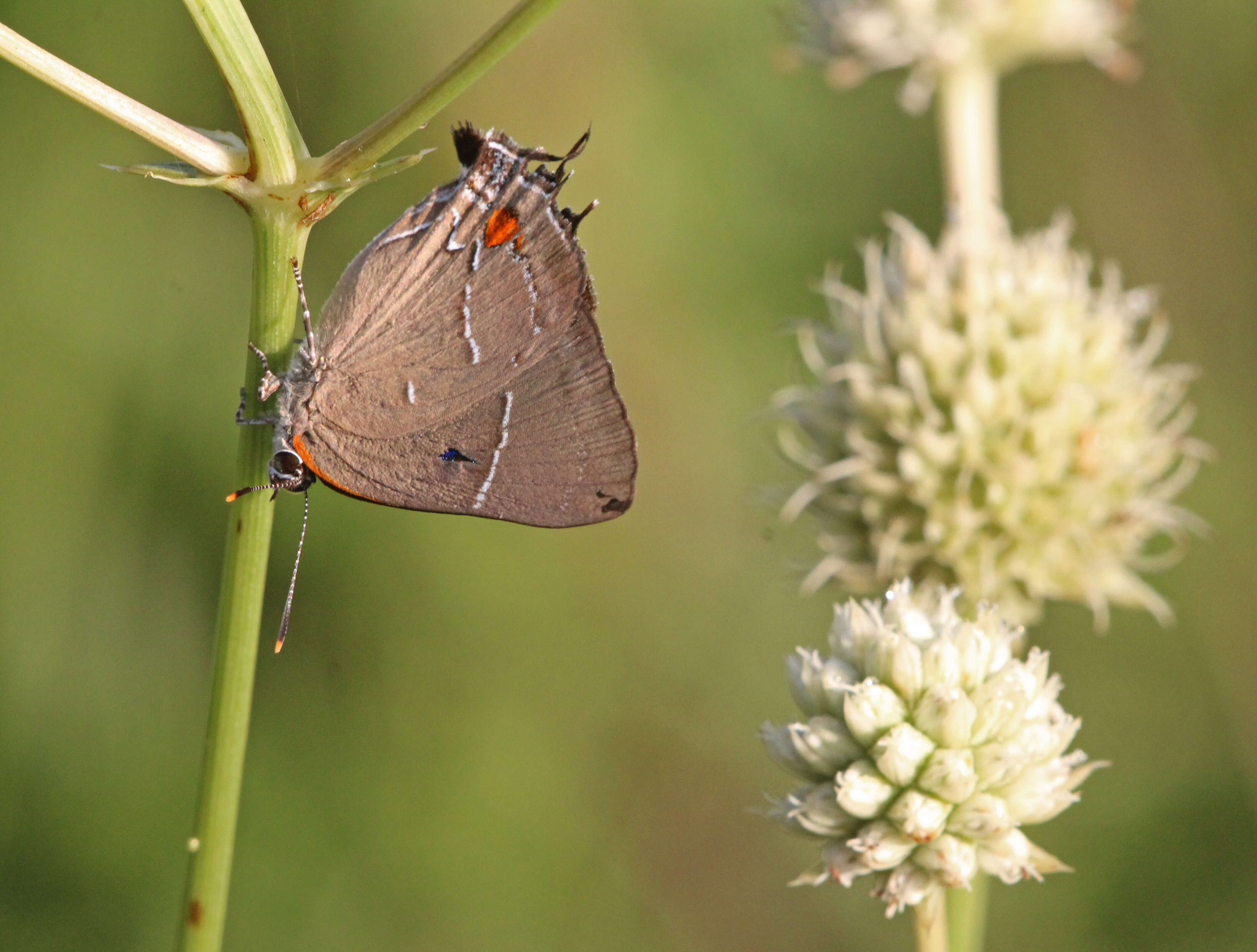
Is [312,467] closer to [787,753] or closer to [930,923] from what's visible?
[787,753]

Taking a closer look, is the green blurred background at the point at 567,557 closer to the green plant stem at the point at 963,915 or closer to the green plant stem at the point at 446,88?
the green plant stem at the point at 963,915

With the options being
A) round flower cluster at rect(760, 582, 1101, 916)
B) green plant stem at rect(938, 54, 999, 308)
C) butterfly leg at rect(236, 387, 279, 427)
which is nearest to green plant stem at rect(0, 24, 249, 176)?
butterfly leg at rect(236, 387, 279, 427)

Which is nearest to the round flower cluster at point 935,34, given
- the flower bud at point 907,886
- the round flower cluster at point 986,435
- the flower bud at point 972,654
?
the round flower cluster at point 986,435

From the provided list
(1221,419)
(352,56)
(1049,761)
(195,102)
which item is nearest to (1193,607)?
(1221,419)

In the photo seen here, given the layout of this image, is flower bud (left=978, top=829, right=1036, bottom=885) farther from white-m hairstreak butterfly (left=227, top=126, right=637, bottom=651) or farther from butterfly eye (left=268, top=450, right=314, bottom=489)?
butterfly eye (left=268, top=450, right=314, bottom=489)

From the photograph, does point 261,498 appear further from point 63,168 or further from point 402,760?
point 63,168

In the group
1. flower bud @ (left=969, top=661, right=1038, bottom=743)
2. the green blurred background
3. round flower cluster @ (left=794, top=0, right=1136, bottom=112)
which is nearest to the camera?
flower bud @ (left=969, top=661, right=1038, bottom=743)
